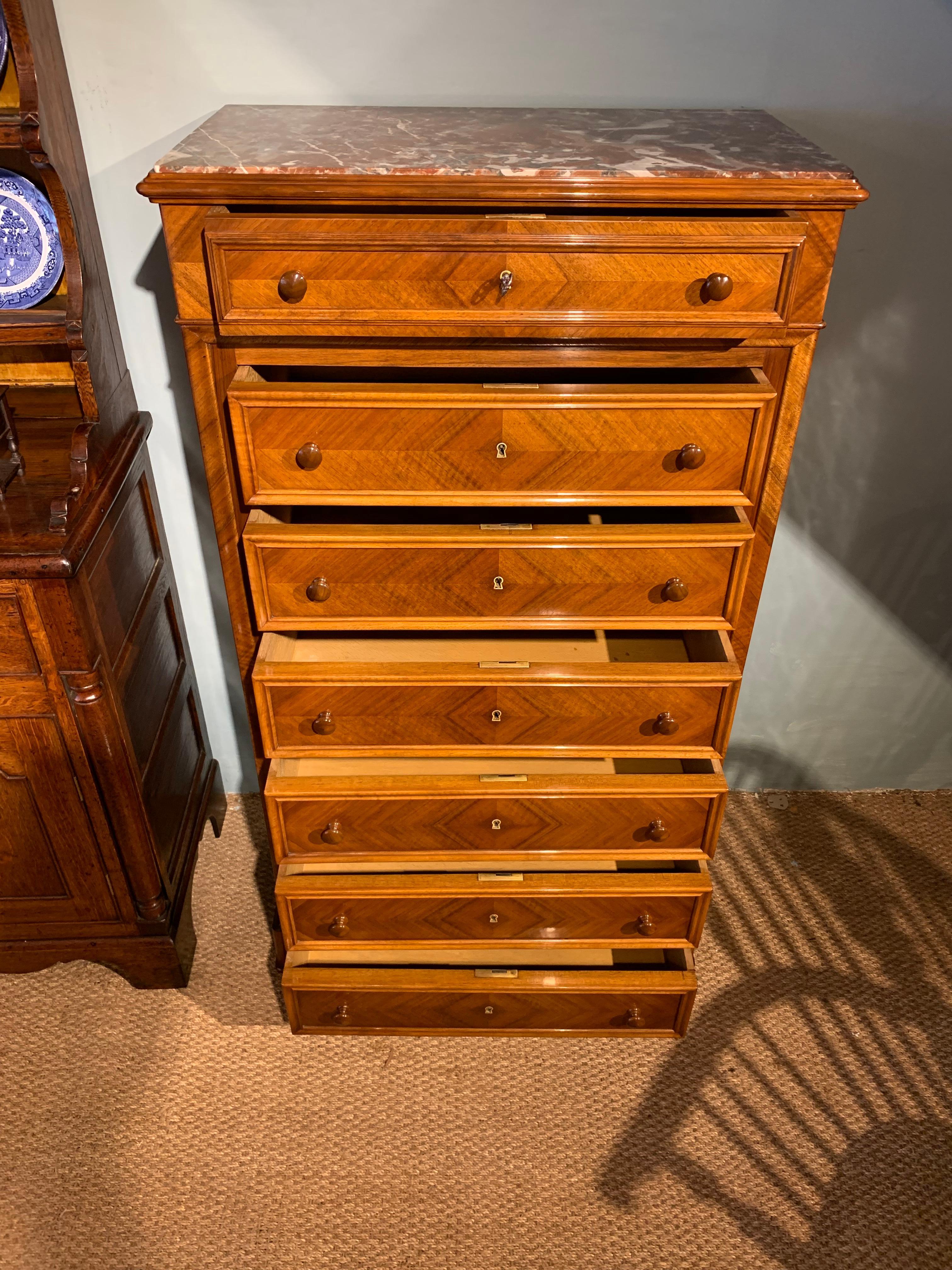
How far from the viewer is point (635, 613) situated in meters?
1.54

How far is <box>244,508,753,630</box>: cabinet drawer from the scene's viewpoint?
4.75 feet

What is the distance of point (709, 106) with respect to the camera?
165 centimetres

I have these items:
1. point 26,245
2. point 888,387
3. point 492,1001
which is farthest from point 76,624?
point 888,387

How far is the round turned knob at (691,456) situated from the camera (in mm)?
1390

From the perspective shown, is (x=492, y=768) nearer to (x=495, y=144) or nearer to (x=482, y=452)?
(x=482, y=452)

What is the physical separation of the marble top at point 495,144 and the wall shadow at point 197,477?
12.8 inches

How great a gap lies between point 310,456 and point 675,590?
59 cm

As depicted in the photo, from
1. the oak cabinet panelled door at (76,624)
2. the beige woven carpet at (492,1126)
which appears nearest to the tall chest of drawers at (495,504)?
the beige woven carpet at (492,1126)

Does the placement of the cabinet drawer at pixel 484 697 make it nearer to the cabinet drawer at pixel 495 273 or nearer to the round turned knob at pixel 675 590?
the round turned knob at pixel 675 590

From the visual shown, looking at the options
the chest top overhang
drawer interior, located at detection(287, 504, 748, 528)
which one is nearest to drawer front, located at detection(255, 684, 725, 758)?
drawer interior, located at detection(287, 504, 748, 528)

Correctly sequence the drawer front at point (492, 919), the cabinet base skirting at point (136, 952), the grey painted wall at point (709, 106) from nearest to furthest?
the grey painted wall at point (709, 106) → the drawer front at point (492, 919) → the cabinet base skirting at point (136, 952)

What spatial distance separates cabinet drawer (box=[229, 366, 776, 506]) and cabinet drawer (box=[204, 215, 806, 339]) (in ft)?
0.30

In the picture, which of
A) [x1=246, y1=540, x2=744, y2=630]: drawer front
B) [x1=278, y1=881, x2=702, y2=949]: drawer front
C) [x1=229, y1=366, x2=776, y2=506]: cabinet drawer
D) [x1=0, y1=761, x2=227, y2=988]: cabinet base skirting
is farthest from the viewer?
[x1=0, y1=761, x2=227, y2=988]: cabinet base skirting

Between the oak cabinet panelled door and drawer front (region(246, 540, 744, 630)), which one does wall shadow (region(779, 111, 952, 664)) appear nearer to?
drawer front (region(246, 540, 744, 630))
